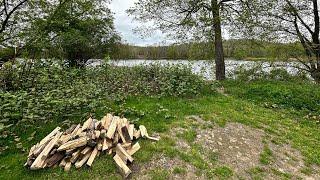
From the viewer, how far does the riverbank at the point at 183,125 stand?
618 centimetres

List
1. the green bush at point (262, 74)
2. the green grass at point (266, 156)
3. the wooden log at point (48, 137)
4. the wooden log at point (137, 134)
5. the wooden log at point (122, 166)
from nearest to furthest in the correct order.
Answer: the wooden log at point (122, 166)
the wooden log at point (48, 137)
the green grass at point (266, 156)
the wooden log at point (137, 134)
the green bush at point (262, 74)

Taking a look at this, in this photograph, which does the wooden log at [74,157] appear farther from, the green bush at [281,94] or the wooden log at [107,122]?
the green bush at [281,94]

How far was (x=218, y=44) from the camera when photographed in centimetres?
1438

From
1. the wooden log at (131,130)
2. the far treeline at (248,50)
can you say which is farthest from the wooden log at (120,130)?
the far treeline at (248,50)

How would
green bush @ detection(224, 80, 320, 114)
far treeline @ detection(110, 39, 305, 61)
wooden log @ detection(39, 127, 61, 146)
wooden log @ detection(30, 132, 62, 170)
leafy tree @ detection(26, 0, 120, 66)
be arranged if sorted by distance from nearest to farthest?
wooden log @ detection(30, 132, 62, 170), wooden log @ detection(39, 127, 61, 146), green bush @ detection(224, 80, 320, 114), leafy tree @ detection(26, 0, 120, 66), far treeline @ detection(110, 39, 305, 61)

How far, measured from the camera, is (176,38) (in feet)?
46.9

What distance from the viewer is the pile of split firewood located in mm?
5980

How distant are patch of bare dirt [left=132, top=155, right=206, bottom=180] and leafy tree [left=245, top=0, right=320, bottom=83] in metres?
9.85

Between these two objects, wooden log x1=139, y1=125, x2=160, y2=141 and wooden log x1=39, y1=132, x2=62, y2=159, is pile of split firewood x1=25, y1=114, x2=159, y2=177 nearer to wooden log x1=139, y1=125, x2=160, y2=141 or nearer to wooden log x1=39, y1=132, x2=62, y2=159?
wooden log x1=39, y1=132, x2=62, y2=159

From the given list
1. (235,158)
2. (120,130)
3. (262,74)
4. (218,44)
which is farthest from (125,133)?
(262,74)

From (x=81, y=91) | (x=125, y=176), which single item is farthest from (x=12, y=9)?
(x=125, y=176)

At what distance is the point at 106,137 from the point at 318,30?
42.1 feet

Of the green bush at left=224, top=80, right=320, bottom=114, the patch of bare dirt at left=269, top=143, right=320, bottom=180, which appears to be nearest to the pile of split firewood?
the patch of bare dirt at left=269, top=143, right=320, bottom=180

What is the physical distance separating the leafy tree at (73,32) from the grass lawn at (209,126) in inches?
220
